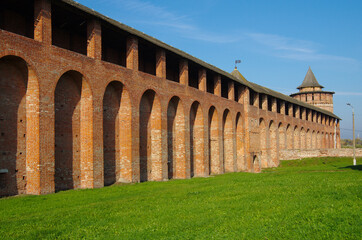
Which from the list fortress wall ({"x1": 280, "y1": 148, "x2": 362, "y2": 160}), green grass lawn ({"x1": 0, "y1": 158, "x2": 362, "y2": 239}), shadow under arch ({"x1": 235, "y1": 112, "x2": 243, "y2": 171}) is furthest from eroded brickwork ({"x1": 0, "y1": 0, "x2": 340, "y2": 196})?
fortress wall ({"x1": 280, "y1": 148, "x2": 362, "y2": 160})

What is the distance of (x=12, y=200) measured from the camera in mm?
11055

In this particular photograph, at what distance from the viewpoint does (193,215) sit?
8758mm

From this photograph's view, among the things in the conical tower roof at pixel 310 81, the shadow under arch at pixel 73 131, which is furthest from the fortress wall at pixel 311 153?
the shadow under arch at pixel 73 131

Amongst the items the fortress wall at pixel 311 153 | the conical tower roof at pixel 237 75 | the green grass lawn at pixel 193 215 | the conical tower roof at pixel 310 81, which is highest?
the conical tower roof at pixel 310 81

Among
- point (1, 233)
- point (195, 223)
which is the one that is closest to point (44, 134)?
point (1, 233)

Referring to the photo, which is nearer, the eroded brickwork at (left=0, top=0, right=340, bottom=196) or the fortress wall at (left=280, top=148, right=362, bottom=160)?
the eroded brickwork at (left=0, top=0, right=340, bottom=196)

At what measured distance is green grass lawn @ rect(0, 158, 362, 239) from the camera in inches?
282

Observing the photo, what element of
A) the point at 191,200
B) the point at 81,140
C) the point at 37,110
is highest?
the point at 37,110

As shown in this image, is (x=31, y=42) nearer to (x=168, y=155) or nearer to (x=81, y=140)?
(x=81, y=140)

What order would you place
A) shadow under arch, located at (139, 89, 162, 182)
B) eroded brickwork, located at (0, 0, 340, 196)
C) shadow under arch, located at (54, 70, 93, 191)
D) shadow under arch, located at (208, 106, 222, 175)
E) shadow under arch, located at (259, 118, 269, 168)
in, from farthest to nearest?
shadow under arch, located at (259, 118, 269, 168) → shadow under arch, located at (208, 106, 222, 175) → shadow under arch, located at (139, 89, 162, 182) → shadow under arch, located at (54, 70, 93, 191) → eroded brickwork, located at (0, 0, 340, 196)

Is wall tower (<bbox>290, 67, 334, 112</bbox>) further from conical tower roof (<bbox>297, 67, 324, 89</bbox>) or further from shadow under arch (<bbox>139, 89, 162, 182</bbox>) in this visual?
shadow under arch (<bbox>139, 89, 162, 182</bbox>)

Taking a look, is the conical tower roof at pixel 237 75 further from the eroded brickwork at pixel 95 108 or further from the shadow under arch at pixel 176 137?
the shadow under arch at pixel 176 137

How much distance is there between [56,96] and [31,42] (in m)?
2.37

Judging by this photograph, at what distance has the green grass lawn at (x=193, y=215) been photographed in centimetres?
716
